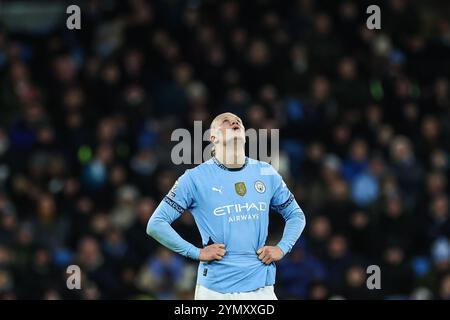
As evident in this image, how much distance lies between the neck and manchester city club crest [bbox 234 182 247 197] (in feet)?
0.56


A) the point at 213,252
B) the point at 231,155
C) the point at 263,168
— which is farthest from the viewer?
the point at 263,168

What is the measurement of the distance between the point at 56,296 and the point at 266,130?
4.40 metres

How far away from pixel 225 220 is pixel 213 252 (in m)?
0.28

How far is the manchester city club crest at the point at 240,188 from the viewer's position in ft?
29.5

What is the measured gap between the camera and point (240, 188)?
9016 mm

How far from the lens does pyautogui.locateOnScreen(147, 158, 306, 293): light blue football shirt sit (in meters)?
Result: 8.88

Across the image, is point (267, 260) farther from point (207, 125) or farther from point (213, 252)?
point (207, 125)

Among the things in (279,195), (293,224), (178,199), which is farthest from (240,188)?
(293,224)

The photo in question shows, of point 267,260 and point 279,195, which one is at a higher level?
point 279,195

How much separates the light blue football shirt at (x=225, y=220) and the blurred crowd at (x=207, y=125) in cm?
469

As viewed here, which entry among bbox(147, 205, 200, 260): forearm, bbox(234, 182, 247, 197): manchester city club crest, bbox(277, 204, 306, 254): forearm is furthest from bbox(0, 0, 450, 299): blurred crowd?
bbox(234, 182, 247, 197): manchester city club crest

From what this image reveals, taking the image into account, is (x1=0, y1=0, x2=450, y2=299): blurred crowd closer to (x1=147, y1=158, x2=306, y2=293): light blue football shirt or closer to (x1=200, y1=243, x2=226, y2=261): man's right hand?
(x1=147, y1=158, x2=306, y2=293): light blue football shirt

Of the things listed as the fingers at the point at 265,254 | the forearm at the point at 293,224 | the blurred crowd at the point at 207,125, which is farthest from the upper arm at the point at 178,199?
the blurred crowd at the point at 207,125
